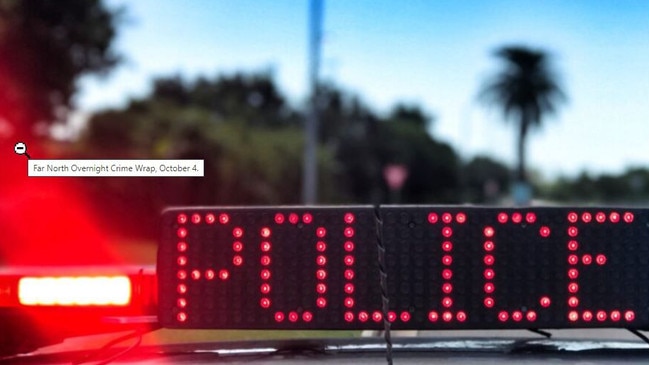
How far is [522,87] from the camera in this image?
30797mm

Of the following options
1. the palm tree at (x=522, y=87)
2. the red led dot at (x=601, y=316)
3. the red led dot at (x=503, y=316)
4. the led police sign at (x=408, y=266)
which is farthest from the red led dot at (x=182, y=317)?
the palm tree at (x=522, y=87)

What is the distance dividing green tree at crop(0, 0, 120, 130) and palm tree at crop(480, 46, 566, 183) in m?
12.1

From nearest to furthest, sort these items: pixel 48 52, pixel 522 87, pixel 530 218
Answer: pixel 530 218 < pixel 48 52 < pixel 522 87

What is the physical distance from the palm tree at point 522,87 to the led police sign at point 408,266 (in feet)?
84.7

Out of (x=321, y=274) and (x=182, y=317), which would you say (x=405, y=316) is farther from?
(x=182, y=317)

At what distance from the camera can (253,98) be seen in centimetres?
3588

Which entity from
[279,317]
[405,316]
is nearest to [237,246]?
[279,317]

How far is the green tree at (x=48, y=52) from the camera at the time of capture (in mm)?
17297

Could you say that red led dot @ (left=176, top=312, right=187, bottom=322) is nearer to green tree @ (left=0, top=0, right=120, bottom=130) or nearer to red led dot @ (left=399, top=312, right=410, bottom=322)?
red led dot @ (left=399, top=312, right=410, bottom=322)

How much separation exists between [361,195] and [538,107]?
63.7 feet

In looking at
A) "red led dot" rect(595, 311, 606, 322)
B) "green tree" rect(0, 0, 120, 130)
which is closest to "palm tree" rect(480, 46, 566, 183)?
"green tree" rect(0, 0, 120, 130)

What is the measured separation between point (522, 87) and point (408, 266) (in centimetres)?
2943

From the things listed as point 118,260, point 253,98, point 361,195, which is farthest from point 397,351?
point 361,195

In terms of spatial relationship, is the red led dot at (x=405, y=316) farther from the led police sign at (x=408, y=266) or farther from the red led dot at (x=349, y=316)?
the red led dot at (x=349, y=316)
